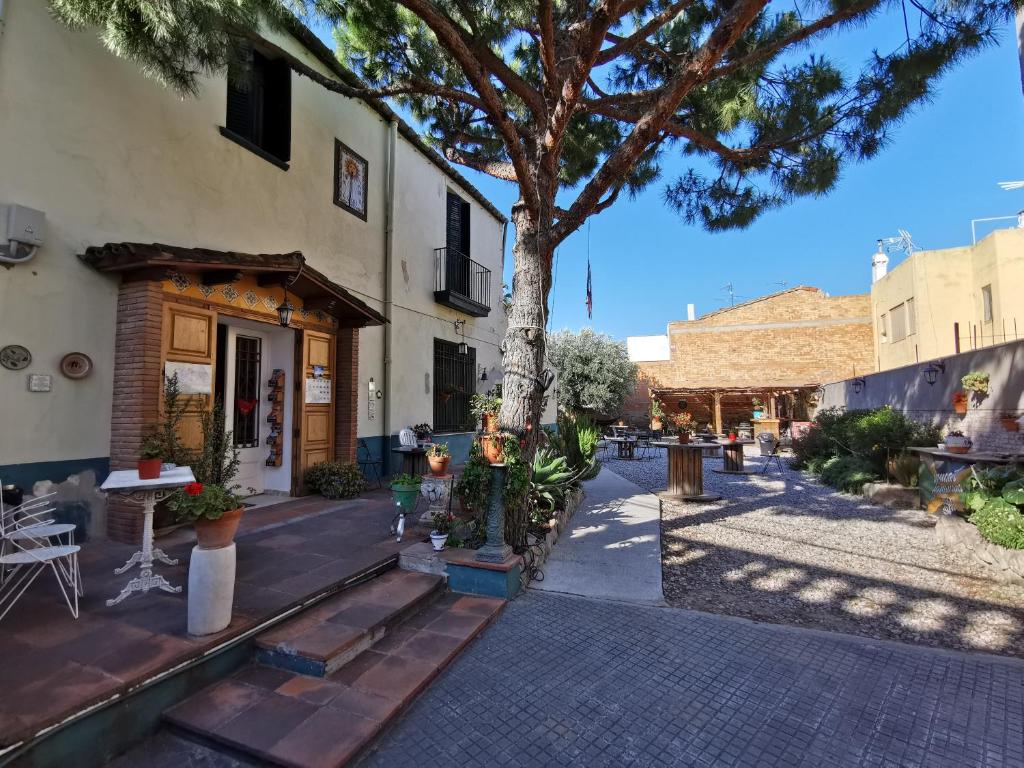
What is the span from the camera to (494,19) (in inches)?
228

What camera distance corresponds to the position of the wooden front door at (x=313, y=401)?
20.9ft

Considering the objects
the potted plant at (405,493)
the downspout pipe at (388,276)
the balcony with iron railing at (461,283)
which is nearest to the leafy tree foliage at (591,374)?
the balcony with iron railing at (461,283)

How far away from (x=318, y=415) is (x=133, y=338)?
249cm

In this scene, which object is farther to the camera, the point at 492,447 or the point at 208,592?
the point at 492,447

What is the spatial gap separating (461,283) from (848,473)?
865 centimetres

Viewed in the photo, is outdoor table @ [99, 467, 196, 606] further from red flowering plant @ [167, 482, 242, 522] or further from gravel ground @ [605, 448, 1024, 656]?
gravel ground @ [605, 448, 1024, 656]

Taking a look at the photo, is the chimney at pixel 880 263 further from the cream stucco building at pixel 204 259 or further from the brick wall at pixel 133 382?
the brick wall at pixel 133 382

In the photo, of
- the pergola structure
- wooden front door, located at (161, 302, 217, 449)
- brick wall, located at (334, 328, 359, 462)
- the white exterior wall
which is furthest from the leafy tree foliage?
wooden front door, located at (161, 302, 217, 449)

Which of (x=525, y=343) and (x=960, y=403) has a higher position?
(x=525, y=343)

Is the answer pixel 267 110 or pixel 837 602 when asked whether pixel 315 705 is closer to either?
pixel 837 602

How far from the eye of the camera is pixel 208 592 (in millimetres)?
2676

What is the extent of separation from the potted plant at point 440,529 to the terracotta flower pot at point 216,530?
1806mm

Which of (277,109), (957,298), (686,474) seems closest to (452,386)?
(686,474)

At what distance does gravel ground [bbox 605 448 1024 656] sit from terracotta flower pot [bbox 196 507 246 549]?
3340mm
